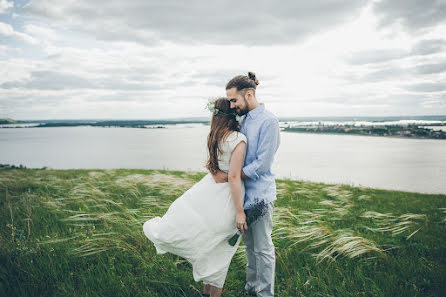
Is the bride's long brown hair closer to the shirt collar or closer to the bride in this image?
the bride

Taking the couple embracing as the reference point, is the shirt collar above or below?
above

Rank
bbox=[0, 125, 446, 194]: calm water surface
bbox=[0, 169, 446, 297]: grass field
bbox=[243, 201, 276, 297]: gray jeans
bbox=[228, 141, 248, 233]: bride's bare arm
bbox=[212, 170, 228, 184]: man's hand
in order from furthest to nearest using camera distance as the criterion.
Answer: bbox=[0, 125, 446, 194]: calm water surface
bbox=[0, 169, 446, 297]: grass field
bbox=[243, 201, 276, 297]: gray jeans
bbox=[212, 170, 228, 184]: man's hand
bbox=[228, 141, 248, 233]: bride's bare arm

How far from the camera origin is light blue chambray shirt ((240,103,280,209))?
6.99 feet

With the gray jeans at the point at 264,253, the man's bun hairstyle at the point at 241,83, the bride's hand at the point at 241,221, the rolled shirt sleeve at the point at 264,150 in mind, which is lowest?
the gray jeans at the point at 264,253

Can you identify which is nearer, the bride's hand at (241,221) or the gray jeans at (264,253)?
the bride's hand at (241,221)

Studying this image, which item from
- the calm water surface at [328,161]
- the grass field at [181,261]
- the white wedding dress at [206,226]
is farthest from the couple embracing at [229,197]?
the calm water surface at [328,161]

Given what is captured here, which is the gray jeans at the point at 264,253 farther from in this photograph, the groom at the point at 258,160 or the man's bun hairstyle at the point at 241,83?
the man's bun hairstyle at the point at 241,83

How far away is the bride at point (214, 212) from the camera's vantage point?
212 centimetres

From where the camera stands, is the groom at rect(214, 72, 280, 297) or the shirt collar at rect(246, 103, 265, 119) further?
Result: the shirt collar at rect(246, 103, 265, 119)

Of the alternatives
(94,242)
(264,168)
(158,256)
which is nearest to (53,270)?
(94,242)

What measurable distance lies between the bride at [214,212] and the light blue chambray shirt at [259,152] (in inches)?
4.2

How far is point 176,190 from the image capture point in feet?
20.3

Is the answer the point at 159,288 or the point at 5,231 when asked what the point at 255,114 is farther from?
the point at 5,231

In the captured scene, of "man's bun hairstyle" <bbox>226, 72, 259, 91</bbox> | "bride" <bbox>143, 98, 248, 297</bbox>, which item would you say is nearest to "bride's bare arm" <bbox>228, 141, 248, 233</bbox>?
"bride" <bbox>143, 98, 248, 297</bbox>
